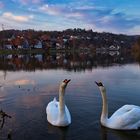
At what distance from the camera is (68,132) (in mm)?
15219

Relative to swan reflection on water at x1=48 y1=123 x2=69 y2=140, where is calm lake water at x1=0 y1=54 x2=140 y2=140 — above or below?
above

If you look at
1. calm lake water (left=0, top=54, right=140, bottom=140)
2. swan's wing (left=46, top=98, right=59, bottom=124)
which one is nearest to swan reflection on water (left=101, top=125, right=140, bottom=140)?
calm lake water (left=0, top=54, right=140, bottom=140)

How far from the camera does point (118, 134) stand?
49.3 feet

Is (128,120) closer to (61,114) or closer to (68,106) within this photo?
(61,114)

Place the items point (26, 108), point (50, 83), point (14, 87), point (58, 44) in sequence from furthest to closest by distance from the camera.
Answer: point (58, 44), point (50, 83), point (14, 87), point (26, 108)

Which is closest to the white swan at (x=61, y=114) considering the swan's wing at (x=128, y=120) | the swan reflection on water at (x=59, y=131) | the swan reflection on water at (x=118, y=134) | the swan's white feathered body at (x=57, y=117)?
the swan's white feathered body at (x=57, y=117)

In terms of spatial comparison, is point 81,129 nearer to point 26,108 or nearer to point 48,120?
point 48,120

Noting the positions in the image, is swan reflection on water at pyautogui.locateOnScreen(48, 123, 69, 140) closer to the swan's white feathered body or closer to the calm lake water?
the calm lake water

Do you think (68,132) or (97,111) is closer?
(68,132)

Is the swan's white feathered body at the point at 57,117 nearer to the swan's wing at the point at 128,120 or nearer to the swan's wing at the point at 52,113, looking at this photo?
the swan's wing at the point at 52,113

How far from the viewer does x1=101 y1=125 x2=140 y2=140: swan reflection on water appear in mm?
14625

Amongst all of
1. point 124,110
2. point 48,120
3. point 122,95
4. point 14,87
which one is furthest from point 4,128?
point 14,87

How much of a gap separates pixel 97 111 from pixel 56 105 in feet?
7.40

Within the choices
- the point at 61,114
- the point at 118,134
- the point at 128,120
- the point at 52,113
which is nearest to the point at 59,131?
the point at 61,114
